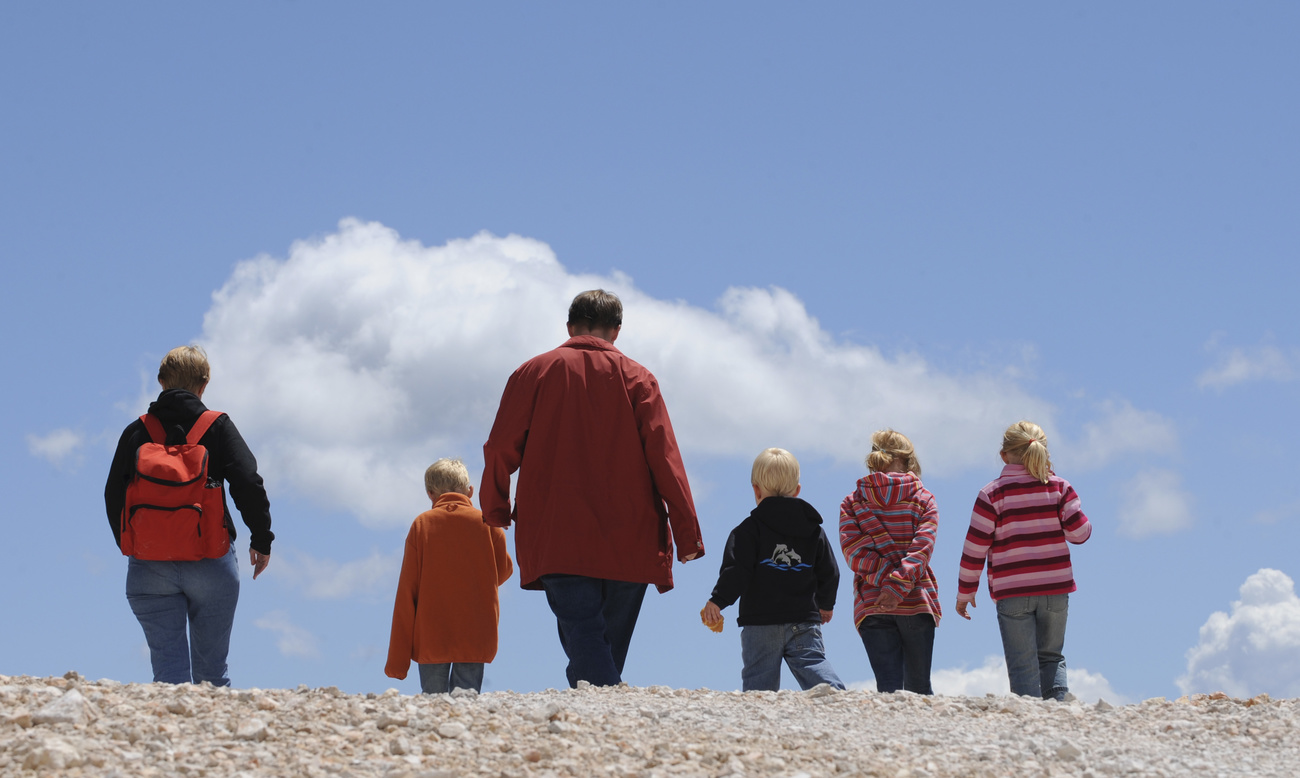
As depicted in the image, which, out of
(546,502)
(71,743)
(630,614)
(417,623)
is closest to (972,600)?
(630,614)

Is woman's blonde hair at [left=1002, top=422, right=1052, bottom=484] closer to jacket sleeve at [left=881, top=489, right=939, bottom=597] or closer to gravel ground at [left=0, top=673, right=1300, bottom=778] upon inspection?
jacket sleeve at [left=881, top=489, right=939, bottom=597]

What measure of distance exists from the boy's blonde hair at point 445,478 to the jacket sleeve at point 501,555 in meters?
0.39

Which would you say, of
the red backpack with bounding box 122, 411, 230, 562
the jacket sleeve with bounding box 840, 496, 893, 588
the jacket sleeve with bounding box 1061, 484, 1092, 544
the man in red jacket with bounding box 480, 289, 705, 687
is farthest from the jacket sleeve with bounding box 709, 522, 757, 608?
the red backpack with bounding box 122, 411, 230, 562

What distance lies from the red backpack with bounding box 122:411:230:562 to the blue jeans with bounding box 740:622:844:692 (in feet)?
11.5

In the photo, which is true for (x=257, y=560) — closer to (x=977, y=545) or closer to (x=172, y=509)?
(x=172, y=509)

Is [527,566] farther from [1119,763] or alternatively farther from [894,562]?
[1119,763]

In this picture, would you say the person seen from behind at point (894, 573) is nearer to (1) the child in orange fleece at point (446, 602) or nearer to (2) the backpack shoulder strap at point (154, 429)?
(1) the child in orange fleece at point (446, 602)

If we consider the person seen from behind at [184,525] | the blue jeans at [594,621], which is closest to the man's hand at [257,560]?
the person seen from behind at [184,525]

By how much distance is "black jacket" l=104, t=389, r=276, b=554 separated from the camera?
7.64 meters

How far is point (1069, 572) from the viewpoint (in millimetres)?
8578

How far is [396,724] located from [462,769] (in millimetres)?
691

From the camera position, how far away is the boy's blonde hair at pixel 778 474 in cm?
819

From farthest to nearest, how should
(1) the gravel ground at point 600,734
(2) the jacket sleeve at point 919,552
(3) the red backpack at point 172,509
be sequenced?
(2) the jacket sleeve at point 919,552, (3) the red backpack at point 172,509, (1) the gravel ground at point 600,734

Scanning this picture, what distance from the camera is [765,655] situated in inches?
311
